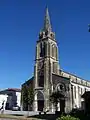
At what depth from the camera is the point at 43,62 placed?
78562 mm

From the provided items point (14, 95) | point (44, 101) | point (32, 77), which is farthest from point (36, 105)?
point (14, 95)

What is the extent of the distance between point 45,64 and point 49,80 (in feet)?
17.9

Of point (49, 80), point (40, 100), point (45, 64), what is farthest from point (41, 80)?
point (40, 100)

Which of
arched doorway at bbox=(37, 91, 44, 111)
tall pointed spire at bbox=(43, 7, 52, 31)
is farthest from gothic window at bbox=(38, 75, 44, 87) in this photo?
tall pointed spire at bbox=(43, 7, 52, 31)

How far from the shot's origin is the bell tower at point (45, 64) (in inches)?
2945

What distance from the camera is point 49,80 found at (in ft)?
247

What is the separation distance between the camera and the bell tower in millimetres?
74812

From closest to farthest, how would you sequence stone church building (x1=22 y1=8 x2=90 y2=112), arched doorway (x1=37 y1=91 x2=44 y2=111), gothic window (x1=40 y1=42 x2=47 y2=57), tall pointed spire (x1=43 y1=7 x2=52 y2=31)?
1. stone church building (x1=22 y1=8 x2=90 y2=112)
2. arched doorway (x1=37 y1=91 x2=44 y2=111)
3. gothic window (x1=40 y1=42 x2=47 y2=57)
4. tall pointed spire (x1=43 y1=7 x2=52 y2=31)

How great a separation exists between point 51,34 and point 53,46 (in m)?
4.79

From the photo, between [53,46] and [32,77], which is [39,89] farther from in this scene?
[53,46]

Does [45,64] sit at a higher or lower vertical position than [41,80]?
higher

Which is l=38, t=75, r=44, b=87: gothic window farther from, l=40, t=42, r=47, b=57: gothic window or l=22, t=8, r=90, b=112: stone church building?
l=40, t=42, r=47, b=57: gothic window

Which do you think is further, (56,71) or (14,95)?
(14,95)

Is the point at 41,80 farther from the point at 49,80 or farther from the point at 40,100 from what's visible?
the point at 40,100
